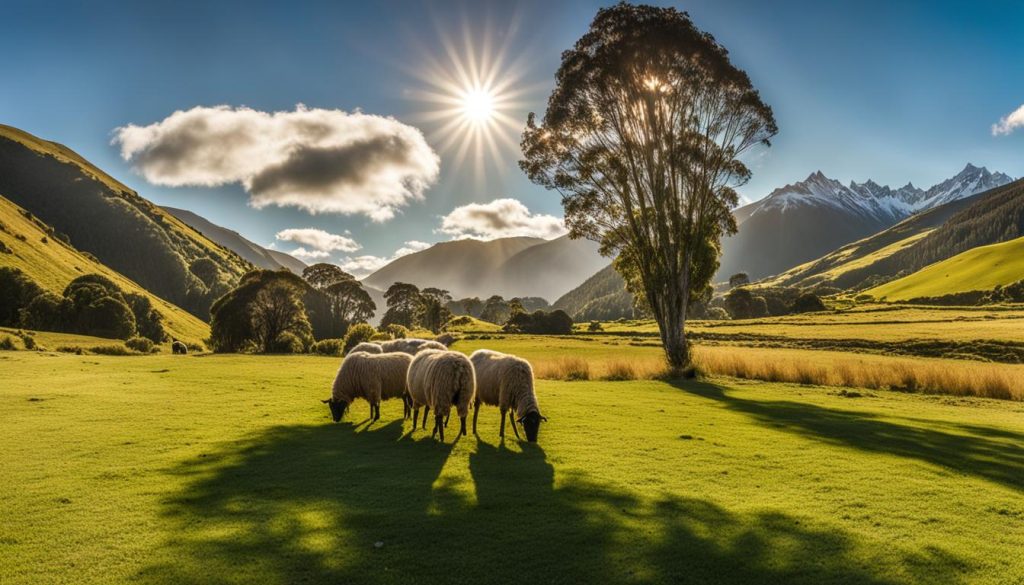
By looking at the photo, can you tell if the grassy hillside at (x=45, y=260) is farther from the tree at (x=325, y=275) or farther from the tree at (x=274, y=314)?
the tree at (x=274, y=314)

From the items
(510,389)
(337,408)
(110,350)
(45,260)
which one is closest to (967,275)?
(510,389)

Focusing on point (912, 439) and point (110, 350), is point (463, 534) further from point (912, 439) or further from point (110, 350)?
point (110, 350)

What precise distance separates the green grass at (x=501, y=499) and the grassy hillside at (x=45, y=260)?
80.0 meters

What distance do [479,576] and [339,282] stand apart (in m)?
94.4

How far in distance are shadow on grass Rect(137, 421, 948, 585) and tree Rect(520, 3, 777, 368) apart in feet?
72.0

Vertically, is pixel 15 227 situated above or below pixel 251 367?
above

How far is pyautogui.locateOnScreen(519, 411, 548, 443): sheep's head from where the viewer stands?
11.9 meters

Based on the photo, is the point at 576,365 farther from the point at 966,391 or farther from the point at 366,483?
the point at 366,483

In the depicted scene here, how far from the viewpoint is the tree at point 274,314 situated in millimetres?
58094

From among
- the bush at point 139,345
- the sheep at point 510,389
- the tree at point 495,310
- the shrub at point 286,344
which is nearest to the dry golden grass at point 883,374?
the sheep at point 510,389

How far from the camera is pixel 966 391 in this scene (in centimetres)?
2111

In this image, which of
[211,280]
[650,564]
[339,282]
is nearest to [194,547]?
[650,564]

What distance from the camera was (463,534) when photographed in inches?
254

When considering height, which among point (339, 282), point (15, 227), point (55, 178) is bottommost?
point (339, 282)
